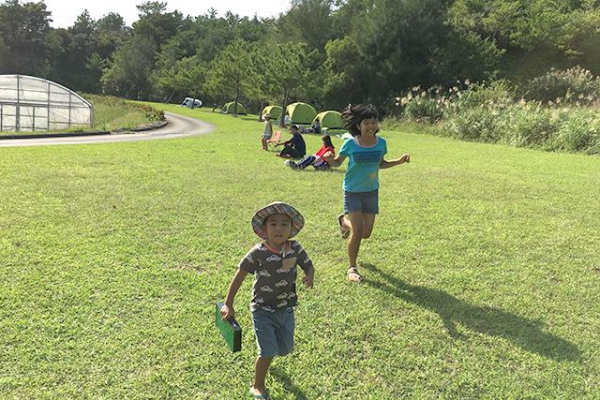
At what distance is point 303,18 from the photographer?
42781 millimetres

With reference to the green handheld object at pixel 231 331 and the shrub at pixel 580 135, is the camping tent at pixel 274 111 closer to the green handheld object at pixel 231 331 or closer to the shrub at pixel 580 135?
the shrub at pixel 580 135

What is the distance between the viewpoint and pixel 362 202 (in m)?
4.22

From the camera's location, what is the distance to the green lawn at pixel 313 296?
274 centimetres

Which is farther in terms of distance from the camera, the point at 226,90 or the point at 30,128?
the point at 226,90

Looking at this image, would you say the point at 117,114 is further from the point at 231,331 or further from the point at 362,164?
the point at 231,331

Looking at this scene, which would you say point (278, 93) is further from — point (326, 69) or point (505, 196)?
point (505, 196)

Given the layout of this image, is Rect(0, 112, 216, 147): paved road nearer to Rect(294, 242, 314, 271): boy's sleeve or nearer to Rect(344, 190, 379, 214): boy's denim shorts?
Rect(344, 190, 379, 214): boy's denim shorts

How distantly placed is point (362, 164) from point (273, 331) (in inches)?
80.7

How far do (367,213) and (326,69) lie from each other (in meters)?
30.4

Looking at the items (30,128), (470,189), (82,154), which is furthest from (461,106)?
(30,128)

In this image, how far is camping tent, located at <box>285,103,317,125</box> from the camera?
29469 mm

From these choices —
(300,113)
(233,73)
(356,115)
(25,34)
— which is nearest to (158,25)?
(25,34)

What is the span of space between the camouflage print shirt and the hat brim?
0.31ft

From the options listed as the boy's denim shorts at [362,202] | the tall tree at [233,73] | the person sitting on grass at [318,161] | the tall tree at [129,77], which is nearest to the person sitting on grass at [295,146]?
the person sitting on grass at [318,161]
